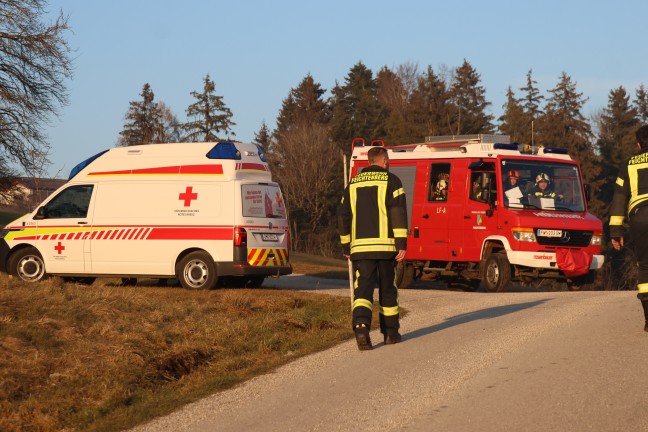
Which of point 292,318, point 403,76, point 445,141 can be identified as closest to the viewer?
point 292,318

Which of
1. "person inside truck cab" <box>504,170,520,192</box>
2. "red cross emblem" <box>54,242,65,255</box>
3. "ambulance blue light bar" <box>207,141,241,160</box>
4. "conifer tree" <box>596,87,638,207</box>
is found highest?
"conifer tree" <box>596,87,638,207</box>

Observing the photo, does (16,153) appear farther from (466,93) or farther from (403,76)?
(403,76)

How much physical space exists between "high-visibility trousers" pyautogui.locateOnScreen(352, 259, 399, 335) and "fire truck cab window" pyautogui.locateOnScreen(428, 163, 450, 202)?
1026 centimetres

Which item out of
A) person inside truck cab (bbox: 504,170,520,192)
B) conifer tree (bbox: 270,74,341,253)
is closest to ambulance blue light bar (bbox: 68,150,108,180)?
person inside truck cab (bbox: 504,170,520,192)

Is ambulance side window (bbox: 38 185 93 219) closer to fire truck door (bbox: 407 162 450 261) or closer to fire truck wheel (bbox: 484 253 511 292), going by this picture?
fire truck door (bbox: 407 162 450 261)

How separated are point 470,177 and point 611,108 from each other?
81555 millimetres

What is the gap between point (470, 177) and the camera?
66.9 feet

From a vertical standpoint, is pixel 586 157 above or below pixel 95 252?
above

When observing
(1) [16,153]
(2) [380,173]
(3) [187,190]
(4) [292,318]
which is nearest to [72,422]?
(2) [380,173]

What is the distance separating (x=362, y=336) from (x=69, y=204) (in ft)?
32.7

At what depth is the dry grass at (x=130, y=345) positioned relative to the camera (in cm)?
869

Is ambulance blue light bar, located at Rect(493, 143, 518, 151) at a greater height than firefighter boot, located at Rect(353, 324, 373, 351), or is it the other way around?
ambulance blue light bar, located at Rect(493, 143, 518, 151)

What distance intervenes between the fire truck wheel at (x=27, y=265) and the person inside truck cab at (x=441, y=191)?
7780 millimetres

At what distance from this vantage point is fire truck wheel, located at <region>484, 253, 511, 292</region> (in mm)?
19953
